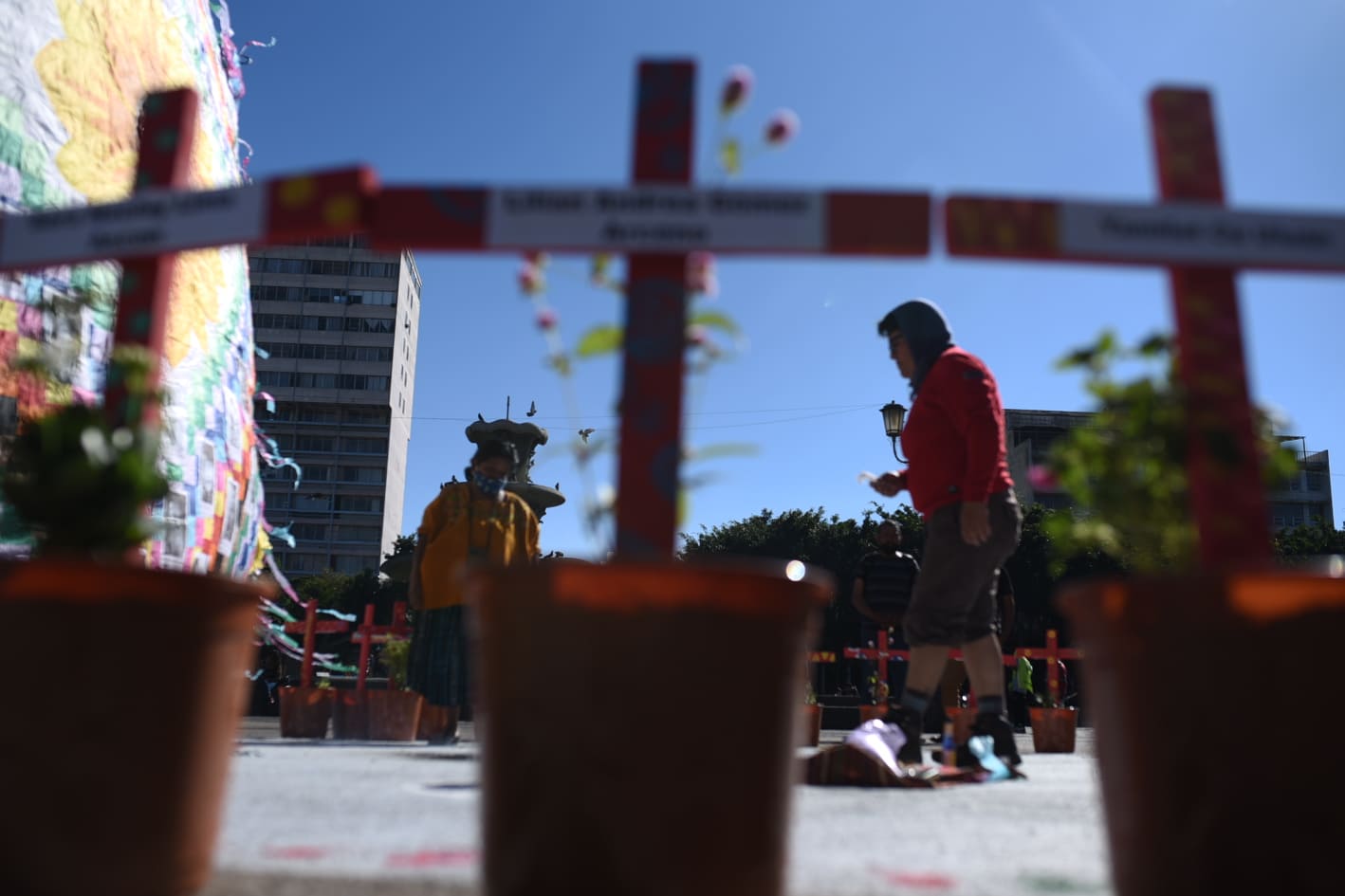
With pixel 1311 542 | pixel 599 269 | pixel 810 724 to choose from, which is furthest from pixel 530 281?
pixel 1311 542

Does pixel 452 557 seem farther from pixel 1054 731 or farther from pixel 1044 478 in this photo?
pixel 1054 731

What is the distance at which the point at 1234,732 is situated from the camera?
56.3 inches

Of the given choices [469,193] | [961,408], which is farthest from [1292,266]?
[961,408]

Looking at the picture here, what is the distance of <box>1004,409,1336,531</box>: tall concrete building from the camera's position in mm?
60866

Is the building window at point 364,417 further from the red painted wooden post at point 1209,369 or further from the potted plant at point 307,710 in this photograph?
the red painted wooden post at point 1209,369

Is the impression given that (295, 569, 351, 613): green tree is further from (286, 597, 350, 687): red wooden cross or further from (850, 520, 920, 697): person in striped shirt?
(850, 520, 920, 697): person in striped shirt

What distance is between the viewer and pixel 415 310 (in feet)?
251

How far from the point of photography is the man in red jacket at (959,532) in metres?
→ 3.75

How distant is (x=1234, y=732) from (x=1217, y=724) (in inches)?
0.9

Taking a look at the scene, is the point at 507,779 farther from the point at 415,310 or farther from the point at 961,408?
the point at 415,310

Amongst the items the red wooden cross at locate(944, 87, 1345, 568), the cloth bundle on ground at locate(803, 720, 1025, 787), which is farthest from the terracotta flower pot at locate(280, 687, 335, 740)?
the red wooden cross at locate(944, 87, 1345, 568)

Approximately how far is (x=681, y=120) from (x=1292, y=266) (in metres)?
1.20

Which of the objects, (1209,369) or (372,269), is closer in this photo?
(1209,369)

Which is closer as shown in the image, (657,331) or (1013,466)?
(657,331)
